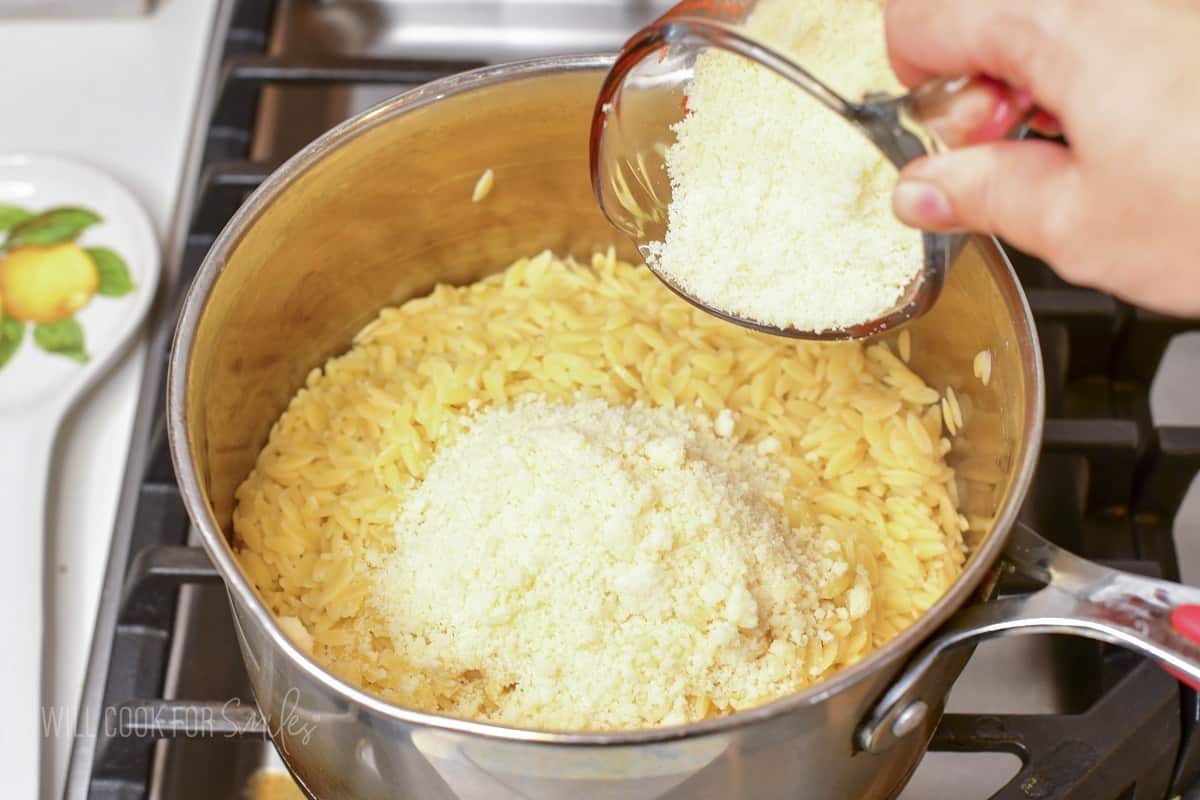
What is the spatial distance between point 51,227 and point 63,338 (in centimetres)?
12

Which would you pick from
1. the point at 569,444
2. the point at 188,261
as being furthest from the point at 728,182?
the point at 188,261

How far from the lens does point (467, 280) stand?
39.1 inches

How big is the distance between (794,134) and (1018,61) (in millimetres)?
172

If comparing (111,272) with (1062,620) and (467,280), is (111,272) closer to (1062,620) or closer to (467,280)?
(467,280)

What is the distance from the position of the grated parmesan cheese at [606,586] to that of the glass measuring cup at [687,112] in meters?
0.13

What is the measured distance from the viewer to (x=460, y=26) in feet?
4.00

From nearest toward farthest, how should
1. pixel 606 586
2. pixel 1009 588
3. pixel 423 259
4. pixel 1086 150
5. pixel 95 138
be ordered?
pixel 1086 150 < pixel 606 586 < pixel 1009 588 < pixel 423 259 < pixel 95 138

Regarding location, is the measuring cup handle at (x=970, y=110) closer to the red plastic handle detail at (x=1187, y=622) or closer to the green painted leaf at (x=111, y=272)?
the red plastic handle detail at (x=1187, y=622)

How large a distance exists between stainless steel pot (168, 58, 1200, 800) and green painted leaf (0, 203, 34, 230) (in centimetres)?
33

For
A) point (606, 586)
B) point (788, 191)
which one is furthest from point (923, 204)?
point (606, 586)

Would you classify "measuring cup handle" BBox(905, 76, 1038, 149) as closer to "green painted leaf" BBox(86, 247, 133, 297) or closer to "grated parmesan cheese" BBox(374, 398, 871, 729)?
"grated parmesan cheese" BBox(374, 398, 871, 729)

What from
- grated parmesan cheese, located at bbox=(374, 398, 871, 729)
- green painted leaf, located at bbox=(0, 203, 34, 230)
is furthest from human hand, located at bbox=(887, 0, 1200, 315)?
green painted leaf, located at bbox=(0, 203, 34, 230)

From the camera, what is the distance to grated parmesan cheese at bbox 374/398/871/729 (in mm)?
678

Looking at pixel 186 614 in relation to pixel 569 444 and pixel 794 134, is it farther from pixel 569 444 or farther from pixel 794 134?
pixel 794 134
